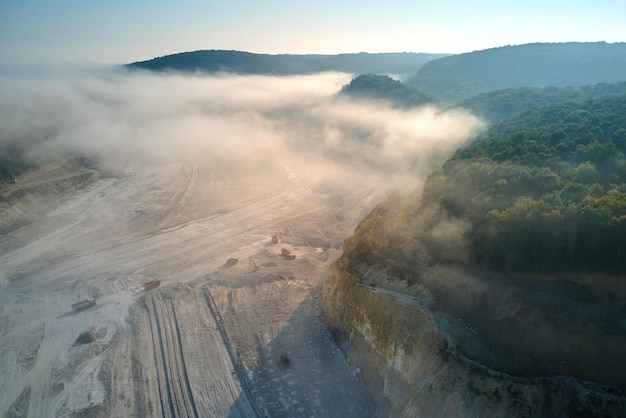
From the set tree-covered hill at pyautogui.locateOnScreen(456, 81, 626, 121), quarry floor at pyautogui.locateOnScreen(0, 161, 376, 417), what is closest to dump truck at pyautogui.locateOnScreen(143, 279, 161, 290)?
quarry floor at pyautogui.locateOnScreen(0, 161, 376, 417)

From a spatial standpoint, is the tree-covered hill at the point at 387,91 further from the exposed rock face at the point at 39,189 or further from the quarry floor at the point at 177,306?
the exposed rock face at the point at 39,189

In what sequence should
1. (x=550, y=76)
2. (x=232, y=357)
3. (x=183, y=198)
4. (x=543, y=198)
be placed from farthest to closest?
(x=550, y=76)
(x=183, y=198)
(x=232, y=357)
(x=543, y=198)

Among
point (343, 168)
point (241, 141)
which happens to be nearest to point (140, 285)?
point (343, 168)

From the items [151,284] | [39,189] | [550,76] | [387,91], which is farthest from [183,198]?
[550,76]

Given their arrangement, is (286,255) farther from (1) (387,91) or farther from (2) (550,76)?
(2) (550,76)

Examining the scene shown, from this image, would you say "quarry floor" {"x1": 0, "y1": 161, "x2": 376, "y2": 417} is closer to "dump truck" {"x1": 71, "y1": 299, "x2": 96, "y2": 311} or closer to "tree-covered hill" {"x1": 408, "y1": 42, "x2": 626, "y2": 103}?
"dump truck" {"x1": 71, "y1": 299, "x2": 96, "y2": 311}
